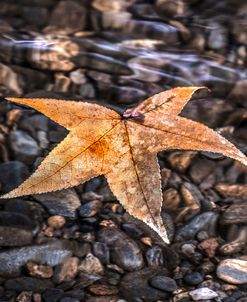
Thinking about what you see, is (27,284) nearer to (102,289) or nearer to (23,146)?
(102,289)

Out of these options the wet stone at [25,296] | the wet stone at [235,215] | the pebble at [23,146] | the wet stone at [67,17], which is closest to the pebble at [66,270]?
the wet stone at [25,296]

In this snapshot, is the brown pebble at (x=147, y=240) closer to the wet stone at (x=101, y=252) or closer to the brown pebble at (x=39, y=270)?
the wet stone at (x=101, y=252)

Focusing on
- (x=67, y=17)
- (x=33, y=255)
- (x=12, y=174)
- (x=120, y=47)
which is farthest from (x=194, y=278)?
(x=67, y=17)

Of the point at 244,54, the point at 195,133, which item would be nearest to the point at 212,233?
the point at 195,133

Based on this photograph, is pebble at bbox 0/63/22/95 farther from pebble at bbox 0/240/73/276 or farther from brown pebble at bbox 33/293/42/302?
brown pebble at bbox 33/293/42/302

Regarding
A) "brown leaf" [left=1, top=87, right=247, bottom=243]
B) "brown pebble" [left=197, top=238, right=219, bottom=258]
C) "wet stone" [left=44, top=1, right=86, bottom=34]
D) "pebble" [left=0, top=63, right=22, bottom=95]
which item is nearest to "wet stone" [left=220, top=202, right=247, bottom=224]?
"brown pebble" [left=197, top=238, right=219, bottom=258]

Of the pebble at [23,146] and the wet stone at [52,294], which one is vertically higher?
the pebble at [23,146]
